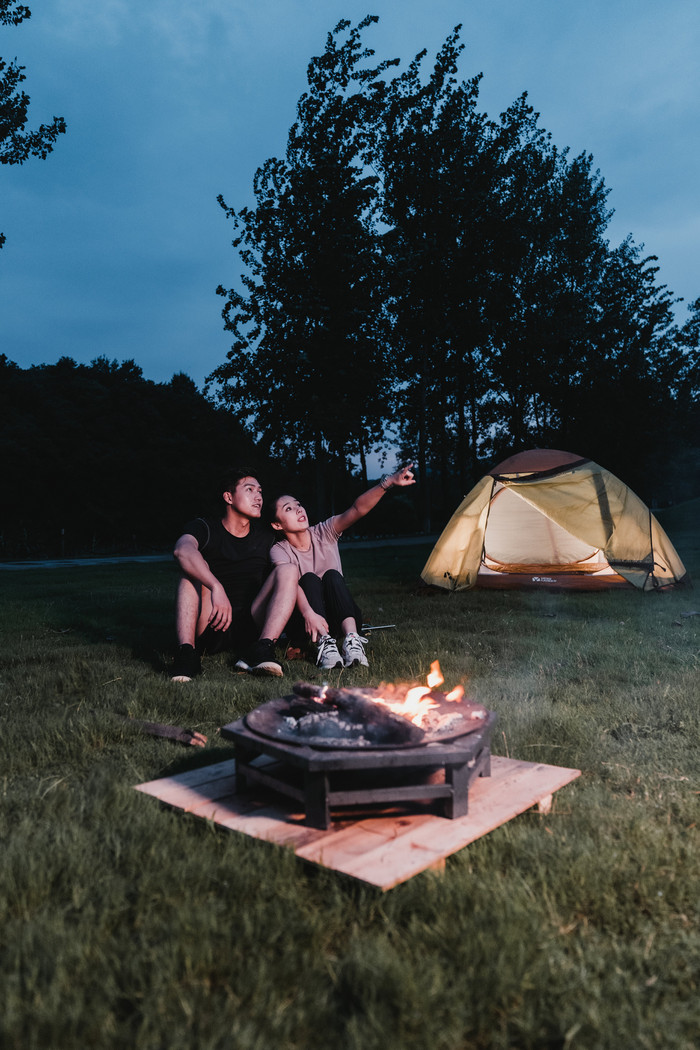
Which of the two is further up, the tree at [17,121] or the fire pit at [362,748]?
the tree at [17,121]

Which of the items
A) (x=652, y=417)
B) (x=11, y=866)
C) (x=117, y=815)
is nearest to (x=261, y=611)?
(x=117, y=815)

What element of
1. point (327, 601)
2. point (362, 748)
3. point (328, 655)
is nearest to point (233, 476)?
point (327, 601)

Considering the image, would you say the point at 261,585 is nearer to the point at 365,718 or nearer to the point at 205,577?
the point at 205,577

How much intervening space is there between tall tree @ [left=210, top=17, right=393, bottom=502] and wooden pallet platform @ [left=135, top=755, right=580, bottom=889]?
1755 centimetres

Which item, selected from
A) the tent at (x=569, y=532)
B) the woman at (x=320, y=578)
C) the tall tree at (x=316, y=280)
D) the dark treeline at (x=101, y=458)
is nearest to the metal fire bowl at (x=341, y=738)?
the woman at (x=320, y=578)

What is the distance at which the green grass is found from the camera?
1507 millimetres

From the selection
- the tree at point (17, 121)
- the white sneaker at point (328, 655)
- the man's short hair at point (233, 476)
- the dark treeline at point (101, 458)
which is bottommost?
the white sneaker at point (328, 655)

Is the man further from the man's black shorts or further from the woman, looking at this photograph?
the woman

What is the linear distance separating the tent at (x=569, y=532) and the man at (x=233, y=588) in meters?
4.48

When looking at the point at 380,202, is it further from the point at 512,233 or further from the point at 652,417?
the point at 652,417

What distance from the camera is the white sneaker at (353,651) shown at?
16.3 ft

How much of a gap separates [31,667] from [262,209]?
1890 centimetres

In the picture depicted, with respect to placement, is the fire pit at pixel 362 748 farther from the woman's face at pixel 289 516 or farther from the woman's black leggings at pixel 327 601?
the woman's face at pixel 289 516

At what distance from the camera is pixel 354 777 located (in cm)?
251
